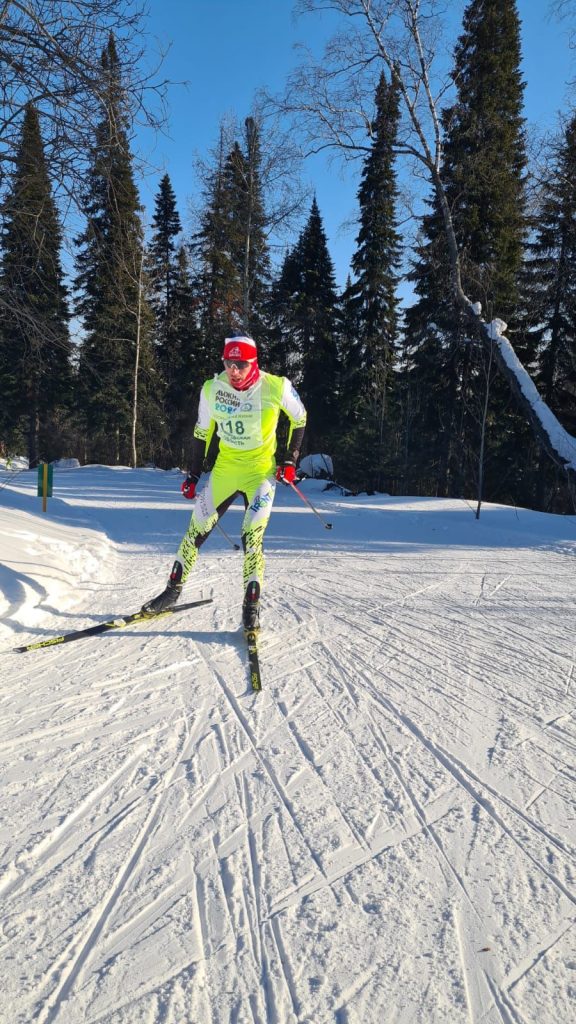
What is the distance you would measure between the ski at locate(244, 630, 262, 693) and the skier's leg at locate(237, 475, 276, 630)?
0.49 ft

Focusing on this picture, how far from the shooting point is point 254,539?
4477mm

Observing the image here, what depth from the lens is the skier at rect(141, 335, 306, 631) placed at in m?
4.45

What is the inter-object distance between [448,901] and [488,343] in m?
12.3

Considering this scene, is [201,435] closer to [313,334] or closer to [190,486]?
[190,486]

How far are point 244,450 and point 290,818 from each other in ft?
9.77

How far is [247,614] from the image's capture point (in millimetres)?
4215

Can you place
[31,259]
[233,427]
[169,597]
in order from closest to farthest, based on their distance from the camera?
[233,427] → [169,597] → [31,259]

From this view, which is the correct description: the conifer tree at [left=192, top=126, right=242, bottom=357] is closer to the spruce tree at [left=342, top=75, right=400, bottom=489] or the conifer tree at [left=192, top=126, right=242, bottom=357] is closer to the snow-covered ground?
the spruce tree at [left=342, top=75, right=400, bottom=489]

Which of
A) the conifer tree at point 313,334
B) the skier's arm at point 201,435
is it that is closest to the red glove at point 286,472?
the skier's arm at point 201,435

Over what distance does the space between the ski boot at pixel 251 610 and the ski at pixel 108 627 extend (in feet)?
3.14

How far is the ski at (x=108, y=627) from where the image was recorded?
4.07m

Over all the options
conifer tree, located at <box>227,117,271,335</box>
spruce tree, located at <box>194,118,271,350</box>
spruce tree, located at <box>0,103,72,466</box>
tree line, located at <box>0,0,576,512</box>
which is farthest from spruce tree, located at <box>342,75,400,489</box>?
spruce tree, located at <box>0,103,72,466</box>

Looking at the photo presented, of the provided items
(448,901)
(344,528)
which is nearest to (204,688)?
(448,901)

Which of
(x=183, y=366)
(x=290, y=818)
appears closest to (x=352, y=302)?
(x=183, y=366)
